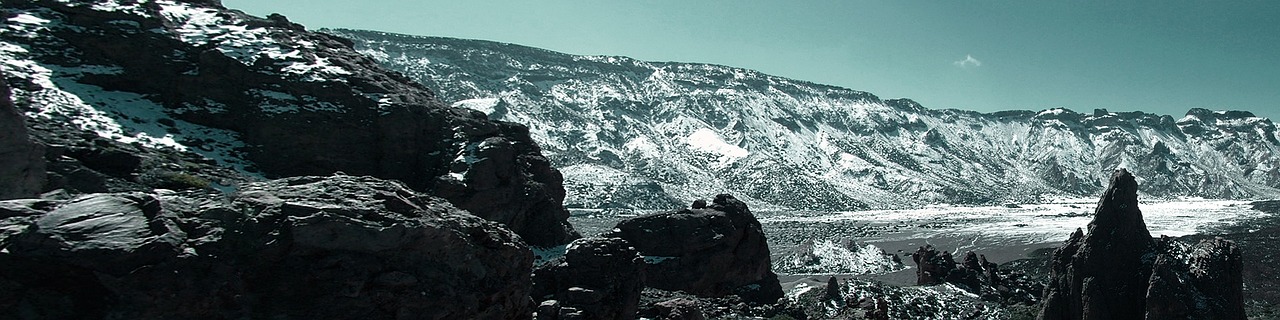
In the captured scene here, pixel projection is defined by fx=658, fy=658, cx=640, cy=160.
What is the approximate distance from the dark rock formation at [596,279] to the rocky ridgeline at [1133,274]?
24.2 meters

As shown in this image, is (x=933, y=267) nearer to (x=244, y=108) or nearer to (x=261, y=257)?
(x=244, y=108)

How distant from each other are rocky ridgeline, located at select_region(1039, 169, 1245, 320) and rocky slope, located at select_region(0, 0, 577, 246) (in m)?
25.4

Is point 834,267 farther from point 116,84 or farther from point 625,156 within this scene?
point 625,156

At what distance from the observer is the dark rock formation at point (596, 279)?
60.0 feet

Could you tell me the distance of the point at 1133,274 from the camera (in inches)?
1241

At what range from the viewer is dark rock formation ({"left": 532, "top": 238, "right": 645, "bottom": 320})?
720 inches

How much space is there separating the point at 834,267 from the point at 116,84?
6467 cm

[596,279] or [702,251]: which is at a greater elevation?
[596,279]

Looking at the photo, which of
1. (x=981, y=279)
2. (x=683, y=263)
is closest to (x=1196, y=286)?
(x=683, y=263)

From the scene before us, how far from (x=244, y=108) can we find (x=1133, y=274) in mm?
42242

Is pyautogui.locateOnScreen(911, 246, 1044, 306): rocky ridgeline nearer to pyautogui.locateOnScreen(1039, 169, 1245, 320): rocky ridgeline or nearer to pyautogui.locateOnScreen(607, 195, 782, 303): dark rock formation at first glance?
pyautogui.locateOnScreen(1039, 169, 1245, 320): rocky ridgeline

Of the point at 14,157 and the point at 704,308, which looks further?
the point at 704,308

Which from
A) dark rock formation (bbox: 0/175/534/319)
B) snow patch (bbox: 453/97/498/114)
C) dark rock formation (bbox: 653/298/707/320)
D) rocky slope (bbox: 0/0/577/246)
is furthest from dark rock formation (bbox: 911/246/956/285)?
snow patch (bbox: 453/97/498/114)

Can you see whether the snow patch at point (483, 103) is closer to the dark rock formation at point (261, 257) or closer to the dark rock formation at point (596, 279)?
the dark rock formation at point (596, 279)
